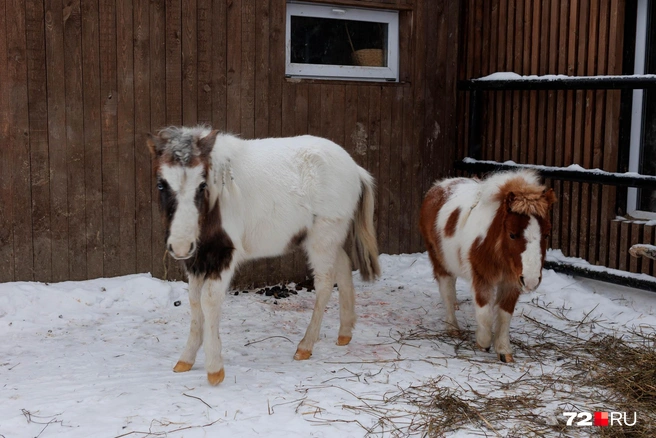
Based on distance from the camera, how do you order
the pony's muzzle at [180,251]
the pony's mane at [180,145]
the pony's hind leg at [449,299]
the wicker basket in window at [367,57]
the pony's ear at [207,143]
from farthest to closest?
the wicker basket in window at [367,57] < the pony's hind leg at [449,299] < the pony's ear at [207,143] < the pony's mane at [180,145] < the pony's muzzle at [180,251]

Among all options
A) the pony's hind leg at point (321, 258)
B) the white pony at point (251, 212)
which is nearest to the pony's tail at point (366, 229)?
the white pony at point (251, 212)

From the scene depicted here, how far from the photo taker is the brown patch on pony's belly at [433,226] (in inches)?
225

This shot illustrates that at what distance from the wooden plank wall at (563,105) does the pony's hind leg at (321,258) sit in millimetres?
2851

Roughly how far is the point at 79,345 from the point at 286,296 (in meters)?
2.24

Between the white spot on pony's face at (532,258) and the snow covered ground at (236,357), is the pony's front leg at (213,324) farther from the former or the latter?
the white spot on pony's face at (532,258)

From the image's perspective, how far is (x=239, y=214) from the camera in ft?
15.3

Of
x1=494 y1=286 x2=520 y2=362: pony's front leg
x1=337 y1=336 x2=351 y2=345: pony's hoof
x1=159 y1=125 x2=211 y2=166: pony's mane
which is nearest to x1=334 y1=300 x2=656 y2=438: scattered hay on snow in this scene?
x1=494 y1=286 x2=520 y2=362: pony's front leg

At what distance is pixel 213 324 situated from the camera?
445 centimetres

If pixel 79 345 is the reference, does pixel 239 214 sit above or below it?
above

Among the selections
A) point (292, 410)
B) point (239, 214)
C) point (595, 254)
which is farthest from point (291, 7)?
point (292, 410)

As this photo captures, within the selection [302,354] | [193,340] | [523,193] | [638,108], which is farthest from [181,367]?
[638,108]

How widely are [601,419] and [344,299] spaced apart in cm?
220

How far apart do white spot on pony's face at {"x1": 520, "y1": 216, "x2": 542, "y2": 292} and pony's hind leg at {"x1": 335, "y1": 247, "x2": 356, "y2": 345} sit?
139cm

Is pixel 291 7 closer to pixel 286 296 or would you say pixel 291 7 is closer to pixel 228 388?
pixel 286 296
